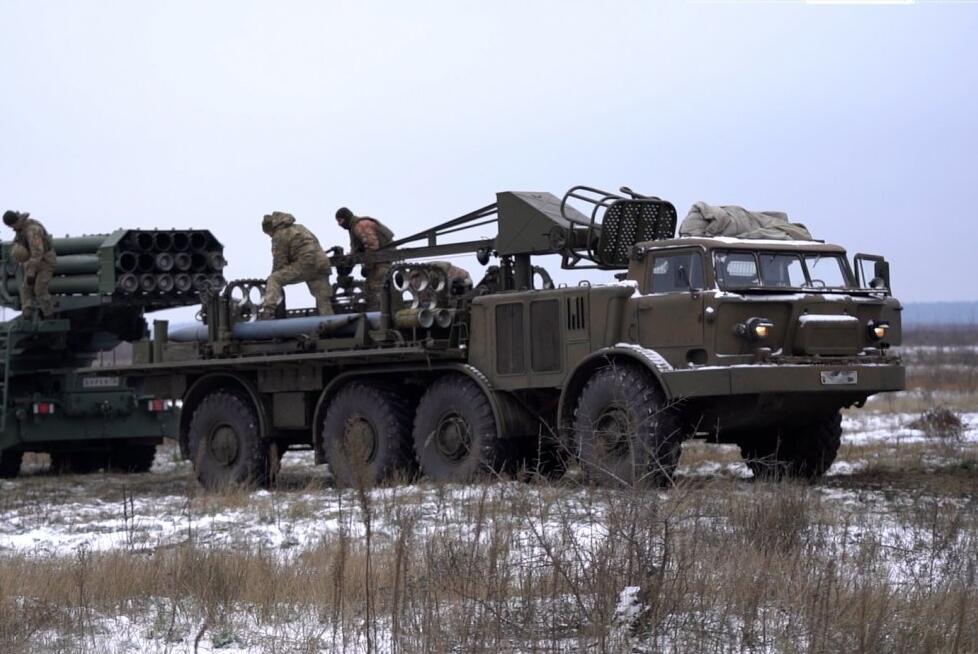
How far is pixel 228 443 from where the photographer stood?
1833cm

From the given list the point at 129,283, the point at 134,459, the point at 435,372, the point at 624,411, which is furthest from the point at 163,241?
the point at 624,411

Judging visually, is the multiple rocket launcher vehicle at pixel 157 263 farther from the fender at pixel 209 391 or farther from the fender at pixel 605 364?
the fender at pixel 605 364

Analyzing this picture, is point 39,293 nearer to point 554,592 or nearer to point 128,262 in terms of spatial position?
point 128,262

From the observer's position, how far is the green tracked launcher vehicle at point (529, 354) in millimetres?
13836

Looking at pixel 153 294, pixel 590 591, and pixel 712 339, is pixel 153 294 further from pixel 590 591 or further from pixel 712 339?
pixel 590 591

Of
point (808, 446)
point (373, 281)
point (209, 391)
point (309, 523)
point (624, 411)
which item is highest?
point (373, 281)

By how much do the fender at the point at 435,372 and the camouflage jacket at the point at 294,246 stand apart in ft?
4.89

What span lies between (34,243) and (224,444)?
415 cm

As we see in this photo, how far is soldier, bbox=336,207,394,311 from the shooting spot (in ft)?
58.6

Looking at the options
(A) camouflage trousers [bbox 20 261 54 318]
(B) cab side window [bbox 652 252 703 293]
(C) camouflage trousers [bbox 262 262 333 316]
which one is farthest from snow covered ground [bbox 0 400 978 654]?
(A) camouflage trousers [bbox 20 261 54 318]

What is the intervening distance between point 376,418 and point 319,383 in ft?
3.23

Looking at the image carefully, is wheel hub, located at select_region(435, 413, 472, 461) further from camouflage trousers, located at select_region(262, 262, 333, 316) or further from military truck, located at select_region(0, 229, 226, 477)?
military truck, located at select_region(0, 229, 226, 477)

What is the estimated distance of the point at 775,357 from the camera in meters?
13.8

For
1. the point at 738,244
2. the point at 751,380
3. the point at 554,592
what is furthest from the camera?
the point at 738,244
